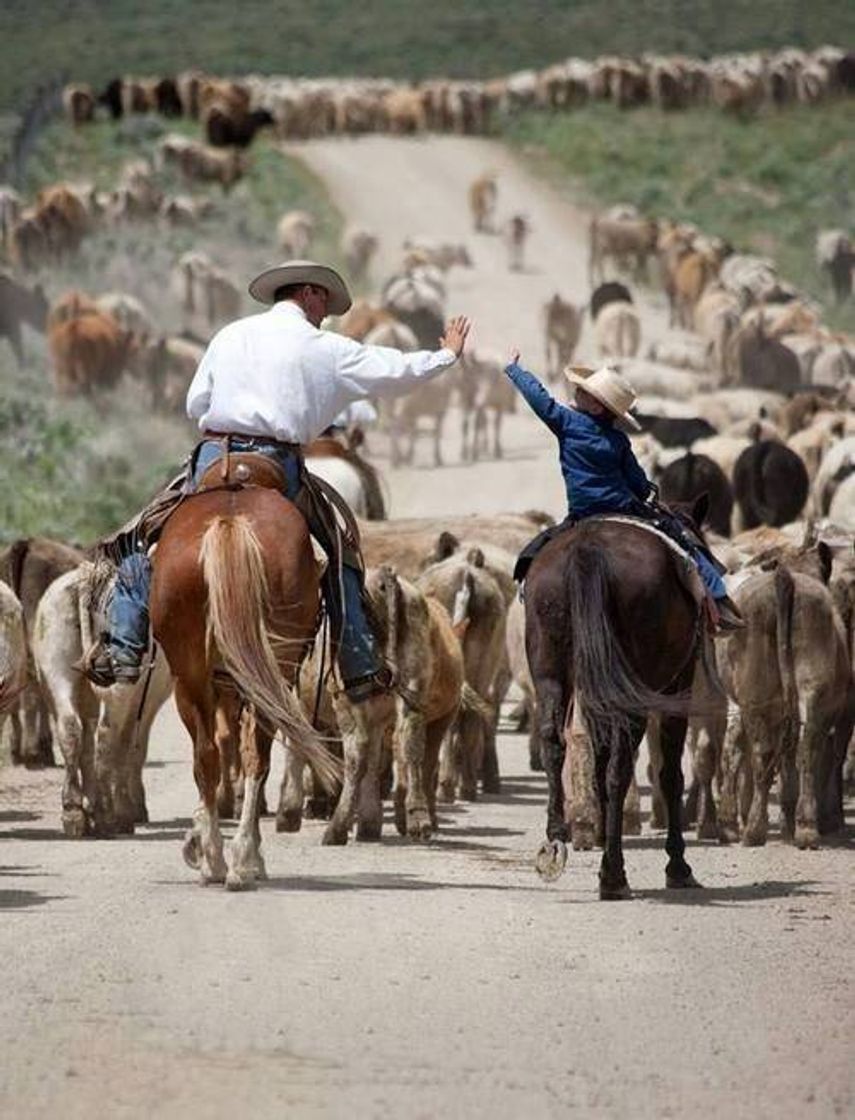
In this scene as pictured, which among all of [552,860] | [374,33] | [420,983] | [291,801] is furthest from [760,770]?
[374,33]

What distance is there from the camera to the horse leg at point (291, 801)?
14.9 metres

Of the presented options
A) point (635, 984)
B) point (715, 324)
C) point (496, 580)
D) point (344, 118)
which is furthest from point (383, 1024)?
point (344, 118)

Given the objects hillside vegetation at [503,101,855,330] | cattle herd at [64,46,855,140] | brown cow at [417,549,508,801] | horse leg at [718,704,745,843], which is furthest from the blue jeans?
cattle herd at [64,46,855,140]

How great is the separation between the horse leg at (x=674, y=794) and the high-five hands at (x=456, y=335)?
A: 1696mm

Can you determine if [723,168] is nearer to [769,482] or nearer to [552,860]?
[769,482]

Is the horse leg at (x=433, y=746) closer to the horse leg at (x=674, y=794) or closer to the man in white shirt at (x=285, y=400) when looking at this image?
the horse leg at (x=674, y=794)

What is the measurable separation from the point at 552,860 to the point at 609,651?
0.83 metres

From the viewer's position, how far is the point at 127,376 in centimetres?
4506

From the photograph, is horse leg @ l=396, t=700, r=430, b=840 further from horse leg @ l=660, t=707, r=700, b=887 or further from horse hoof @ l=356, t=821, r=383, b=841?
horse leg @ l=660, t=707, r=700, b=887

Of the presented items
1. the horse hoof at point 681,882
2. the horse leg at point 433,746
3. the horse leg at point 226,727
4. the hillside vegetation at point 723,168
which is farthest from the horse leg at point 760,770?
the hillside vegetation at point 723,168

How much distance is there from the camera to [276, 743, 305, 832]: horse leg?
49.0 ft

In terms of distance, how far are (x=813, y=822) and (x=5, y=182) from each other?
57092mm

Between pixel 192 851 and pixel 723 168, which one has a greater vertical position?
pixel 723 168

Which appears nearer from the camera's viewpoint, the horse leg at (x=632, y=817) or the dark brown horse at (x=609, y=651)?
the dark brown horse at (x=609, y=651)
